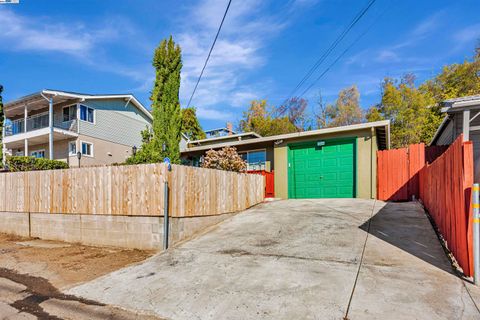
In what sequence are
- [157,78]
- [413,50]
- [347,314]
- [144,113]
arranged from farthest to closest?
[144,113] → [413,50] → [157,78] → [347,314]

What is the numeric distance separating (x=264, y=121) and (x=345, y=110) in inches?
366

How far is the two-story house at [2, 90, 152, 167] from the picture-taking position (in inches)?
712

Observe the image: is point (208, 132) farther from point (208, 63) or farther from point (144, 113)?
→ point (208, 63)

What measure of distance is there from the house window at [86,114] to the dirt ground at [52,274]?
1203cm

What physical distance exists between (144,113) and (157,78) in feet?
32.7

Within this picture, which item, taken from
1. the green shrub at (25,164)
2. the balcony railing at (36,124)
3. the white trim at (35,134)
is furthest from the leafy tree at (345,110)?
the green shrub at (25,164)

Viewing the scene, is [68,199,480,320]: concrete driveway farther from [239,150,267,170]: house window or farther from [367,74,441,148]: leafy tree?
[367,74,441,148]: leafy tree

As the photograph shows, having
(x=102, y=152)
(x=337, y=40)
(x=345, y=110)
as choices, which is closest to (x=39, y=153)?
(x=102, y=152)

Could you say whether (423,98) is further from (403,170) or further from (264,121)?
(403,170)

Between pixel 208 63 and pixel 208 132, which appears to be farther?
pixel 208 132

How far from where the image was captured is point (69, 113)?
750 inches

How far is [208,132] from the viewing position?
33375mm

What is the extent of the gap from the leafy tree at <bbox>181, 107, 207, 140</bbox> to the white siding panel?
9220 millimetres

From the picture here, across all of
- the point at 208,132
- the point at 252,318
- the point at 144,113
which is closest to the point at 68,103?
the point at 144,113
